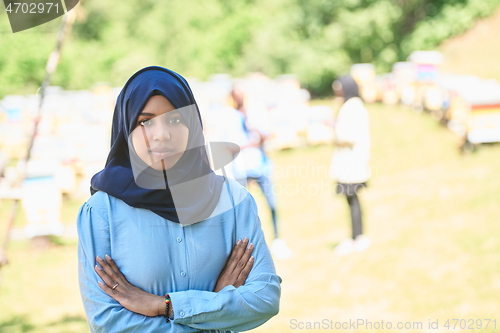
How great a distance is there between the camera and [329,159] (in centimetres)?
972

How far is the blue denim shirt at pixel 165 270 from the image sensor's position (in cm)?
142

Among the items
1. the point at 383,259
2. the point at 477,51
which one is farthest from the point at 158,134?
the point at 477,51

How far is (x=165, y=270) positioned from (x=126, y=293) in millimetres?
126

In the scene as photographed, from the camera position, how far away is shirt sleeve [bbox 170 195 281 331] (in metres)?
1.42

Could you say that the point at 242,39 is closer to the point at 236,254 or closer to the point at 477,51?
the point at 477,51

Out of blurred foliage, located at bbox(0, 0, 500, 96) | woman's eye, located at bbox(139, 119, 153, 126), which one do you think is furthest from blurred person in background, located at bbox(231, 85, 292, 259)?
blurred foliage, located at bbox(0, 0, 500, 96)

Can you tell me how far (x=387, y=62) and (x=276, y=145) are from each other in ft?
31.7

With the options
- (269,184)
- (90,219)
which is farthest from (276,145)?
(90,219)

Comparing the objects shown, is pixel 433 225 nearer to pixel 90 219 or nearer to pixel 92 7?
pixel 90 219

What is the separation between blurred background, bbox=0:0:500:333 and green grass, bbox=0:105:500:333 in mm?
20

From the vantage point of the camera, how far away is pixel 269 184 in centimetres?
503

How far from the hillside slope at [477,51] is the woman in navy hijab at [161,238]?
11993 millimetres

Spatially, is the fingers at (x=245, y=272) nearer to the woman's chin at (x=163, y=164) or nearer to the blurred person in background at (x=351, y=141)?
the woman's chin at (x=163, y=164)

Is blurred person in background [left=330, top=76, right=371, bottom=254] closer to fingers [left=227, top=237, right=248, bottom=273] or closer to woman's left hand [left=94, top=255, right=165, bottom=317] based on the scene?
fingers [left=227, top=237, right=248, bottom=273]
